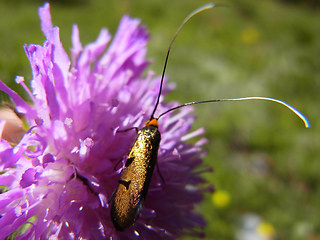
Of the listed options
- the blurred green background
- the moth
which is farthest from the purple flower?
the blurred green background

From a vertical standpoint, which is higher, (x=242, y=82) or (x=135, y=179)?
(x=242, y=82)

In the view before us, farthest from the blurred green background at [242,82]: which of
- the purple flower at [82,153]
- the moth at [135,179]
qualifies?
the moth at [135,179]

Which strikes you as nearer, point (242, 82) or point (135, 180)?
point (135, 180)

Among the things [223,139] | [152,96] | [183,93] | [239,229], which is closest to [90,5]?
[183,93]

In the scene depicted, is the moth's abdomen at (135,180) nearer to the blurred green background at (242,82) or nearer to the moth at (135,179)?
the moth at (135,179)

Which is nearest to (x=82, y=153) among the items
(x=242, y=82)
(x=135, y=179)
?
(x=135, y=179)

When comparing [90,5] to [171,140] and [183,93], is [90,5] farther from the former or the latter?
[171,140]

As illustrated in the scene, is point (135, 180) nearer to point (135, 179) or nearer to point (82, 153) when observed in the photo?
point (135, 179)
